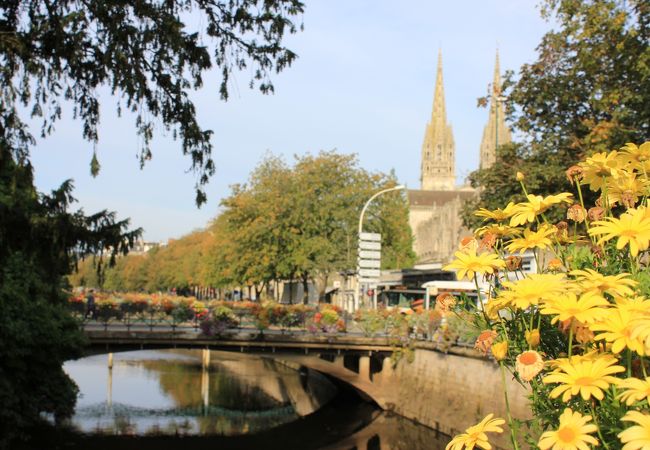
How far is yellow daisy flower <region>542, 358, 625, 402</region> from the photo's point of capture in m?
2.81

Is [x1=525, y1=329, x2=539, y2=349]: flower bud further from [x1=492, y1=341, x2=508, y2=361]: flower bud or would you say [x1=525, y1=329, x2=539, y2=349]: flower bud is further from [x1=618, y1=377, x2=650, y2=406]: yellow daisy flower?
[x1=618, y1=377, x2=650, y2=406]: yellow daisy flower

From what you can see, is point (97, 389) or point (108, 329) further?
point (97, 389)

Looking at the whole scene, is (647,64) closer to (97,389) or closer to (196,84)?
(196,84)

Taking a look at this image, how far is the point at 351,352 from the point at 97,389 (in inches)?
506

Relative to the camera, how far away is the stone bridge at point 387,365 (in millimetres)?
26734

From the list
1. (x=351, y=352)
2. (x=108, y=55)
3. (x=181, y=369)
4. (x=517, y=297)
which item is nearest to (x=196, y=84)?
(x=108, y=55)

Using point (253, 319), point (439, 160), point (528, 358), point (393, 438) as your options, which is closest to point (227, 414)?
point (253, 319)

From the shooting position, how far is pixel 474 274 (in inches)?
140

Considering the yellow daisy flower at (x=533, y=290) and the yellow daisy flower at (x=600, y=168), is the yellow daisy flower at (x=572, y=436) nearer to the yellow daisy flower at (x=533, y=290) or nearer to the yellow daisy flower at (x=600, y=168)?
the yellow daisy flower at (x=533, y=290)

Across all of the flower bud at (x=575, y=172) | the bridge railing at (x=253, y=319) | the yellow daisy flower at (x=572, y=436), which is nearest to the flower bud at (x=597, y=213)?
the flower bud at (x=575, y=172)

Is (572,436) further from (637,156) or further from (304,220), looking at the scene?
(304,220)

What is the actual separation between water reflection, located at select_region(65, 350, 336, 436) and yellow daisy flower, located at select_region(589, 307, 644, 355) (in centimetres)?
2664

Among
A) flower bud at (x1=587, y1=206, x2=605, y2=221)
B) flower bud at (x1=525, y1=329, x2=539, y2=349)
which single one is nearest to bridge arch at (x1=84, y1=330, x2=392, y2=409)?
flower bud at (x1=587, y1=206, x2=605, y2=221)

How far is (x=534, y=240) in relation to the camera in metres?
3.64
